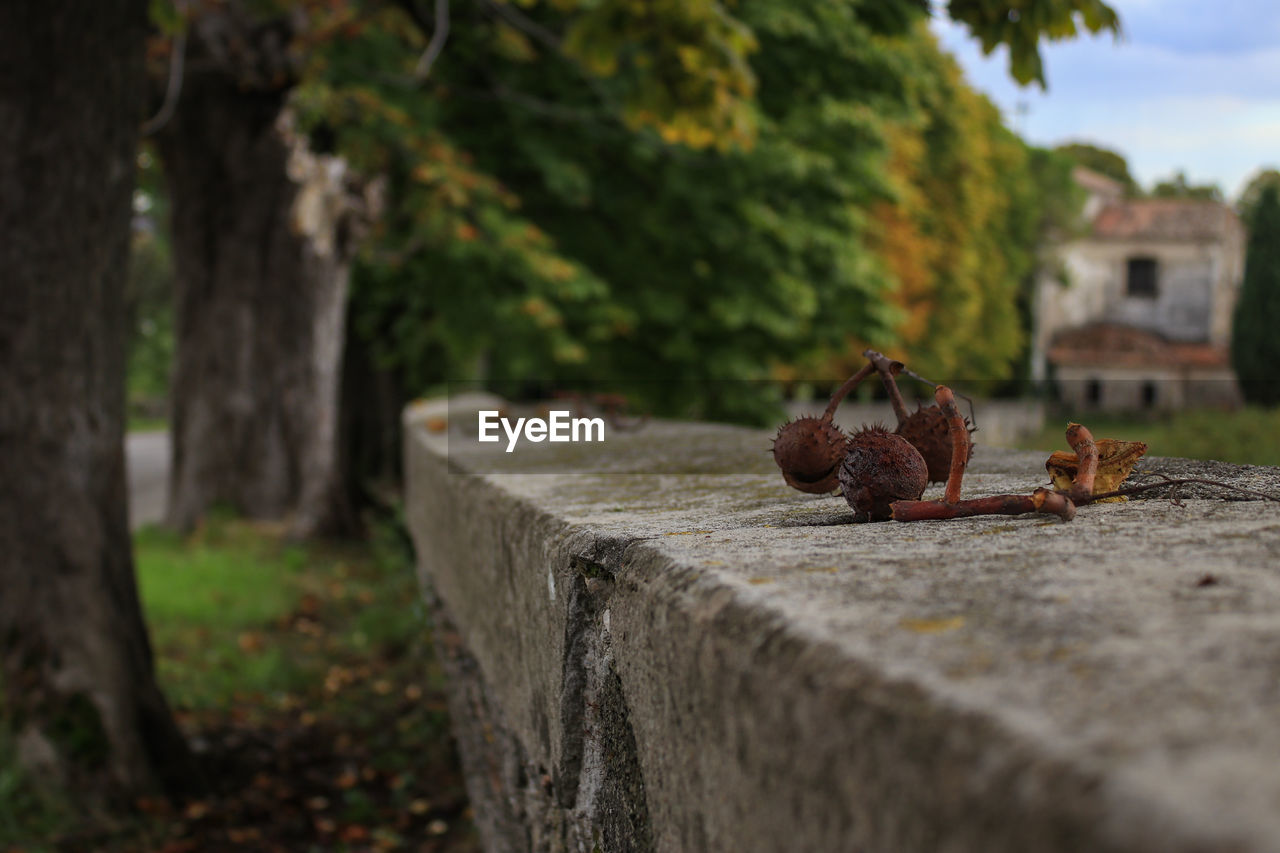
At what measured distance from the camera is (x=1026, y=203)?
125ft

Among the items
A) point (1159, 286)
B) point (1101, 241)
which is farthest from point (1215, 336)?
point (1101, 241)

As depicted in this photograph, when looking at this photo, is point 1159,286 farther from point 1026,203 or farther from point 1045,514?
point 1045,514

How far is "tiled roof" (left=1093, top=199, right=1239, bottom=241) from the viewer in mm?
50219

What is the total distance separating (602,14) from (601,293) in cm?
608

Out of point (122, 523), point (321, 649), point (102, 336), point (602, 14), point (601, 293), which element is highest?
point (602, 14)

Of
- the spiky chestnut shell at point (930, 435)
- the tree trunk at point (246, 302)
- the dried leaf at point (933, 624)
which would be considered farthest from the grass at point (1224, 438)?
the dried leaf at point (933, 624)

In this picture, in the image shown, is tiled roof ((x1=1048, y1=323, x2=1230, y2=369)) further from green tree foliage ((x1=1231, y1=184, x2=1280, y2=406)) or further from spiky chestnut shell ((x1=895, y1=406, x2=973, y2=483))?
spiky chestnut shell ((x1=895, y1=406, x2=973, y2=483))

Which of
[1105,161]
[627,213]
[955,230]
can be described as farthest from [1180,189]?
[627,213]

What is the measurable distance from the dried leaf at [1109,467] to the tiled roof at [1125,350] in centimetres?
5118

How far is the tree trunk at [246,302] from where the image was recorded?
1011cm

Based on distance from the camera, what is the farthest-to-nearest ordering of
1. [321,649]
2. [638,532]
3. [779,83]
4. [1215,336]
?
[1215,336]
[779,83]
[321,649]
[638,532]

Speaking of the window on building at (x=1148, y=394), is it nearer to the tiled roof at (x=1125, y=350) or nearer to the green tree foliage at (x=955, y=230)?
the tiled roof at (x=1125, y=350)

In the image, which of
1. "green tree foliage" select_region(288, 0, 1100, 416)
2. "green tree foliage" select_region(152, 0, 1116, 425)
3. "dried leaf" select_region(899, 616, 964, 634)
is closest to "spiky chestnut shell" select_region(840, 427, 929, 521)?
"dried leaf" select_region(899, 616, 964, 634)

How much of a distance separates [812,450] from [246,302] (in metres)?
9.23
